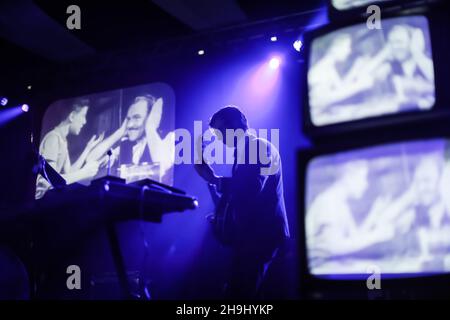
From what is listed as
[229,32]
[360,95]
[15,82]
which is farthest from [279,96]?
[15,82]

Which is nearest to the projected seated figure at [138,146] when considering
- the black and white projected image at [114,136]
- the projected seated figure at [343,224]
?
the black and white projected image at [114,136]

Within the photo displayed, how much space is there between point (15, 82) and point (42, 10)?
0.79 metres

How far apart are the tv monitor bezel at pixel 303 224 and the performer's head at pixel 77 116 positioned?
2288 mm

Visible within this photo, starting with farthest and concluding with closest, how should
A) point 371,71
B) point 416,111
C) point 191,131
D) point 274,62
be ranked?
point 274,62 → point 191,131 → point 371,71 → point 416,111

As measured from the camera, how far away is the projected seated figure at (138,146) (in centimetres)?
297

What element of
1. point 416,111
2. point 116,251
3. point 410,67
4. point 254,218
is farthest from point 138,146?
point 416,111

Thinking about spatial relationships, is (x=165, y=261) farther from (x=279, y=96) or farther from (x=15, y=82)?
(x=15, y=82)

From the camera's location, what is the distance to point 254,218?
8.24 feet

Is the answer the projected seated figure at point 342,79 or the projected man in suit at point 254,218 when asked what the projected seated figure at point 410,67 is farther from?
the projected man in suit at point 254,218

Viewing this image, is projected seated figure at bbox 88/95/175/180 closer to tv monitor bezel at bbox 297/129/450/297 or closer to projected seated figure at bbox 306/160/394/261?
projected seated figure at bbox 306/160/394/261

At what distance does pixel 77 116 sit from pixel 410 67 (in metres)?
2.44

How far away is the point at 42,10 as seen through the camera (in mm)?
3105

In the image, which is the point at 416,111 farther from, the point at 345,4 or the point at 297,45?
the point at 297,45

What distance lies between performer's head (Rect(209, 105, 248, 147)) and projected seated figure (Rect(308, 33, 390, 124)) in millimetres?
1268
